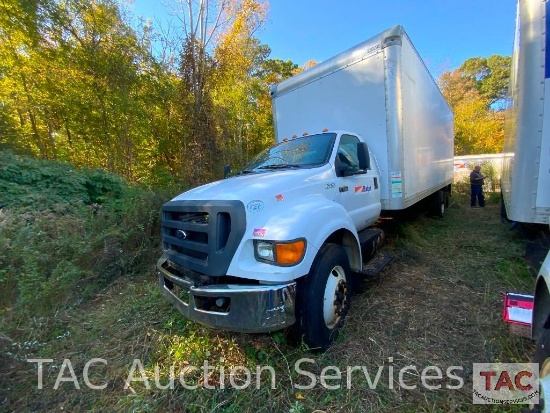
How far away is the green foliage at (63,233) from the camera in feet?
11.4

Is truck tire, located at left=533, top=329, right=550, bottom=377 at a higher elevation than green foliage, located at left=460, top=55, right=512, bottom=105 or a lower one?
lower

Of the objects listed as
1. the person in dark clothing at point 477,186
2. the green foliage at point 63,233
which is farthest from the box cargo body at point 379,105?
the person in dark clothing at point 477,186

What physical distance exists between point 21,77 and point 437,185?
11913mm

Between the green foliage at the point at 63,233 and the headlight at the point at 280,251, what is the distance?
2917mm

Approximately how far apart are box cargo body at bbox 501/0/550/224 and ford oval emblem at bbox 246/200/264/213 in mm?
3099

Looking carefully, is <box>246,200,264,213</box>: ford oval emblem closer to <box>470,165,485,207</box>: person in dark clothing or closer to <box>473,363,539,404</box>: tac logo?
<box>473,363,539,404</box>: tac logo

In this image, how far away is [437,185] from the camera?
7023 mm

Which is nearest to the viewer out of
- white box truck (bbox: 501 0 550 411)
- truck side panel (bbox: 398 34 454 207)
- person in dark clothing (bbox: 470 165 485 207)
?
white box truck (bbox: 501 0 550 411)

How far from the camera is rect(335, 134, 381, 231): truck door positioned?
335 cm

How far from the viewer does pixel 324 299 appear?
7.95 feet

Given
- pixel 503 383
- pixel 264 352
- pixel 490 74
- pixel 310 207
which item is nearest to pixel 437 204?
pixel 503 383

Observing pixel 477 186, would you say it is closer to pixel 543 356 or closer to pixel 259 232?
pixel 543 356

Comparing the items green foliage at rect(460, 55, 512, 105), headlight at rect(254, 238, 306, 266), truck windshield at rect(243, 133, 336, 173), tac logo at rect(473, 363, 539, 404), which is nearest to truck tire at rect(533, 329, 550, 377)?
tac logo at rect(473, 363, 539, 404)

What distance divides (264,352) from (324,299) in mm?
704
